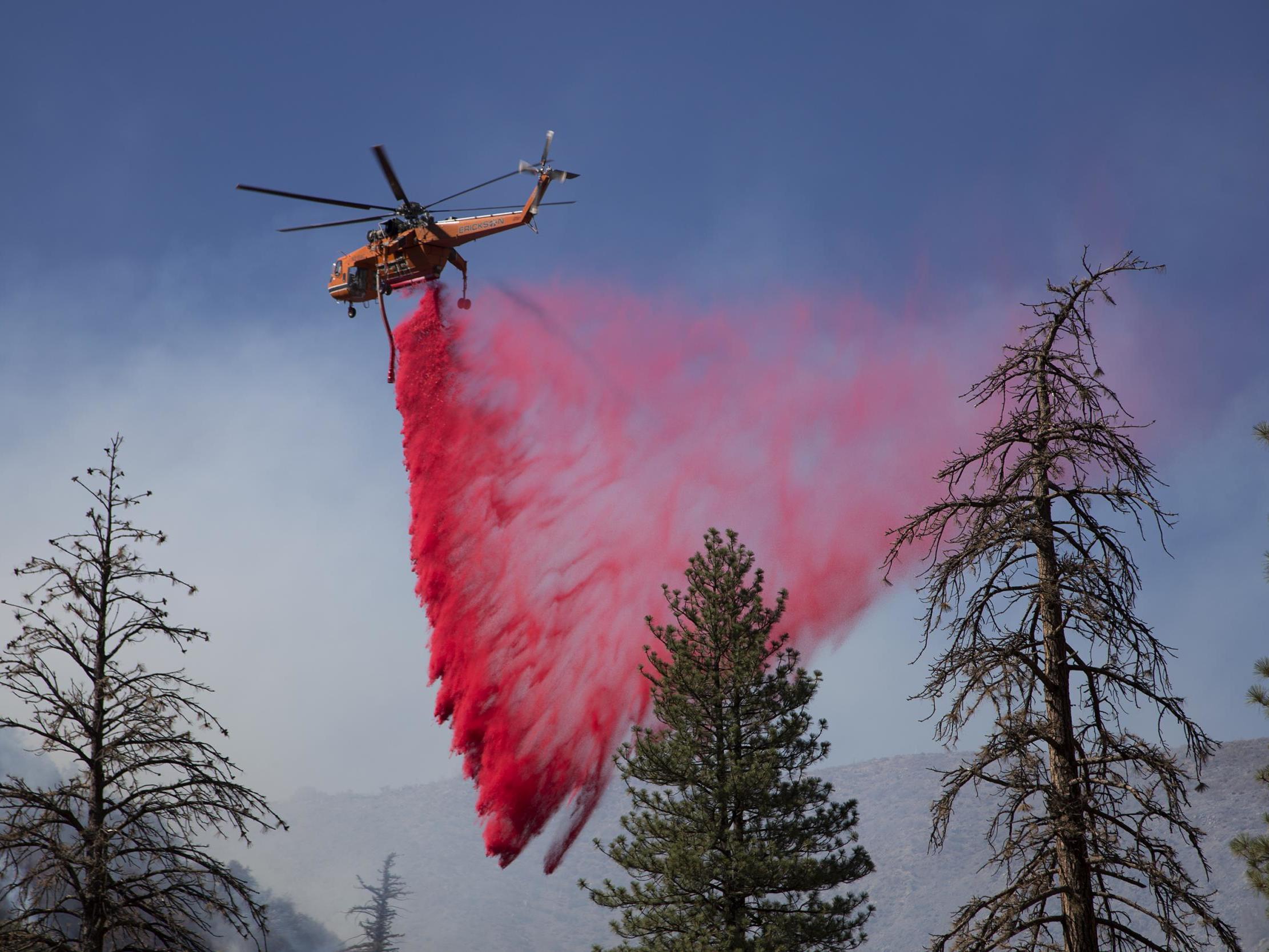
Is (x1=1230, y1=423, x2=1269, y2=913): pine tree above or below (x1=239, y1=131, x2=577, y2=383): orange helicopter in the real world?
below

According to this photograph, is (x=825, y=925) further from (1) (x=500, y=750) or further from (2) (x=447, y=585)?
(2) (x=447, y=585)

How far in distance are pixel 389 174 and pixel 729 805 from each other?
22.9m

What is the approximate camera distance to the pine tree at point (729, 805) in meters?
23.6

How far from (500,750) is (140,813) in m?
17.3

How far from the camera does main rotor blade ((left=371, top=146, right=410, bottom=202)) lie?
33.3 m

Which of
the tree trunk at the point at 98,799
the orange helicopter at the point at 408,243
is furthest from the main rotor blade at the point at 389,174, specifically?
the tree trunk at the point at 98,799

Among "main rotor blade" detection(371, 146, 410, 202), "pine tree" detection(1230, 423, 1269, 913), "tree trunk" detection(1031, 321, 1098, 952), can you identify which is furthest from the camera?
"main rotor blade" detection(371, 146, 410, 202)

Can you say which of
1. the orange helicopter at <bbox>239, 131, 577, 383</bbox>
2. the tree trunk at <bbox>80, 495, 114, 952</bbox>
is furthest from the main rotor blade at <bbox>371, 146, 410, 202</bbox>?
the tree trunk at <bbox>80, 495, 114, 952</bbox>

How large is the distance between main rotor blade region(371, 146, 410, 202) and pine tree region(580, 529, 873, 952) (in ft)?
56.1

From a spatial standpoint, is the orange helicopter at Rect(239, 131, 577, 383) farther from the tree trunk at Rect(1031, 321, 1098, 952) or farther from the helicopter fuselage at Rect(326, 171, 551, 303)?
the tree trunk at Rect(1031, 321, 1098, 952)

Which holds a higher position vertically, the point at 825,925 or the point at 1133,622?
the point at 1133,622

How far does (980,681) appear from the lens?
11211 millimetres

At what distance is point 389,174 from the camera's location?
34.9 metres

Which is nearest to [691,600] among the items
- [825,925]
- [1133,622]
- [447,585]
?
[825,925]
